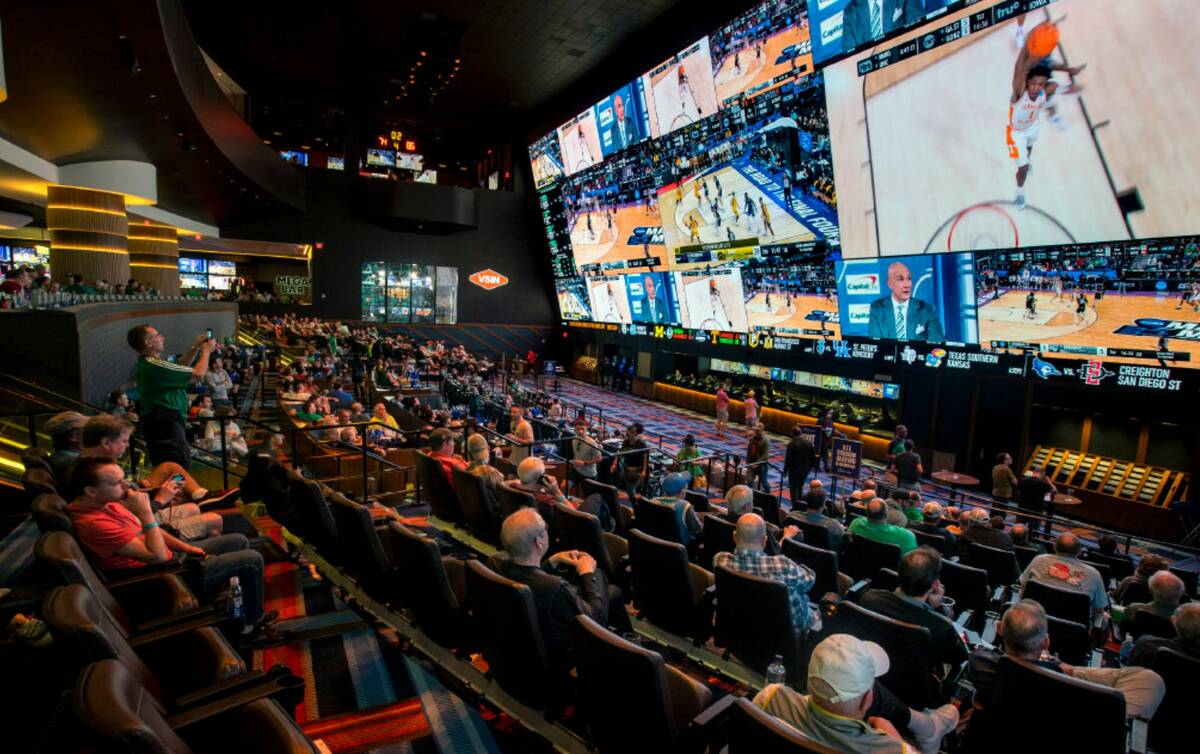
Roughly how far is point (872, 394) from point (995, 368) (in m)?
4.63

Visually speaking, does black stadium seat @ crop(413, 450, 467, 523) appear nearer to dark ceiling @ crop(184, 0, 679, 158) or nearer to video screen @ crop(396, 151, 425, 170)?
dark ceiling @ crop(184, 0, 679, 158)

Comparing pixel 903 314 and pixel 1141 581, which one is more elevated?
pixel 903 314

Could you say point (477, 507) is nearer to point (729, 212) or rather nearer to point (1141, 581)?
point (1141, 581)

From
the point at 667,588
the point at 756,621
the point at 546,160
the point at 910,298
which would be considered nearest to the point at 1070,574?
the point at 756,621

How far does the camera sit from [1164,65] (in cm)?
731

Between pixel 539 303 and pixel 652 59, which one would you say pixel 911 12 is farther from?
pixel 539 303

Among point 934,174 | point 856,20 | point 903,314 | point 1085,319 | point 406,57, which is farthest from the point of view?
point 406,57

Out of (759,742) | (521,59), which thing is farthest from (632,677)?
(521,59)

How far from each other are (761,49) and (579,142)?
861cm

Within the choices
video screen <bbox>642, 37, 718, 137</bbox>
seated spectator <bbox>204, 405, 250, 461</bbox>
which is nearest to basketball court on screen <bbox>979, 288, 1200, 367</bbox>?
video screen <bbox>642, 37, 718, 137</bbox>

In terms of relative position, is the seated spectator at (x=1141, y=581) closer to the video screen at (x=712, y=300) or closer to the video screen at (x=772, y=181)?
the video screen at (x=772, y=181)

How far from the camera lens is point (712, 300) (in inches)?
651

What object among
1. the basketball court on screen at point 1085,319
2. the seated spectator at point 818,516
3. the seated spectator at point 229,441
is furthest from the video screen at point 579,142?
the seated spectator at point 818,516

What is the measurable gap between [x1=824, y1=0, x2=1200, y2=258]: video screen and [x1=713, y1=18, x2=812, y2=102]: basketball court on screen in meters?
0.81
